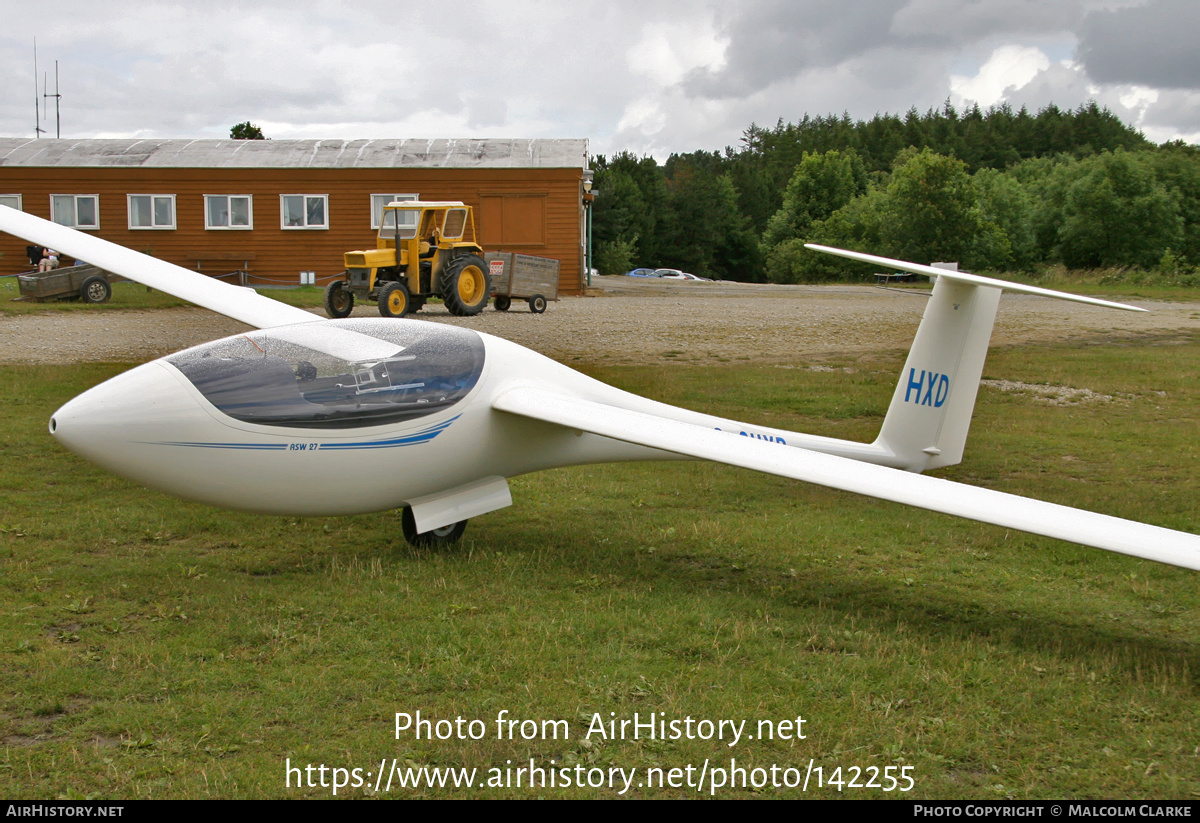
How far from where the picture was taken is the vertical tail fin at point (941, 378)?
802 centimetres

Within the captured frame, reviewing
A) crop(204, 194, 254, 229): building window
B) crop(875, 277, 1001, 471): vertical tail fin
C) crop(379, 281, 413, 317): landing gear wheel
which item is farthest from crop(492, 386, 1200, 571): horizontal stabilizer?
crop(204, 194, 254, 229): building window

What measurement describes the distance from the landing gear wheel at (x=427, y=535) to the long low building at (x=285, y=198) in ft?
91.8

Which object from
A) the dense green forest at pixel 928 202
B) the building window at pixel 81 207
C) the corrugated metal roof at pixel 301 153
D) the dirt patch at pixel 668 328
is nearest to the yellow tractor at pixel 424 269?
the dirt patch at pixel 668 328

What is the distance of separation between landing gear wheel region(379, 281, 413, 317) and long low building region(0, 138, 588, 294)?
11.5m

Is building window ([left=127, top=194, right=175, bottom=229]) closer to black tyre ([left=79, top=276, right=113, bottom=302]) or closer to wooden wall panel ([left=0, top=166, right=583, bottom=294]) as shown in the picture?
wooden wall panel ([left=0, top=166, right=583, bottom=294])

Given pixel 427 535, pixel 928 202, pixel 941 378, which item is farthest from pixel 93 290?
pixel 928 202

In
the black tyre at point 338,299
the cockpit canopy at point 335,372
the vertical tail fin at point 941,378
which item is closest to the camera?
the cockpit canopy at point 335,372

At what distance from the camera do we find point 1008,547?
7.70 meters

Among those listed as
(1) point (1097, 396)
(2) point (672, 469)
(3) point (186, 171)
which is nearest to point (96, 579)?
(2) point (672, 469)

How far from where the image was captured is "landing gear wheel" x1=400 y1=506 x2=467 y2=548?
7066 mm

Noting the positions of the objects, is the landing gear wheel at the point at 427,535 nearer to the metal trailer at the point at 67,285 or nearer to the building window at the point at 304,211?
the metal trailer at the point at 67,285

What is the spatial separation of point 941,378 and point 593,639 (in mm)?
4231

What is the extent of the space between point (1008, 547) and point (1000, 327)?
1849cm
